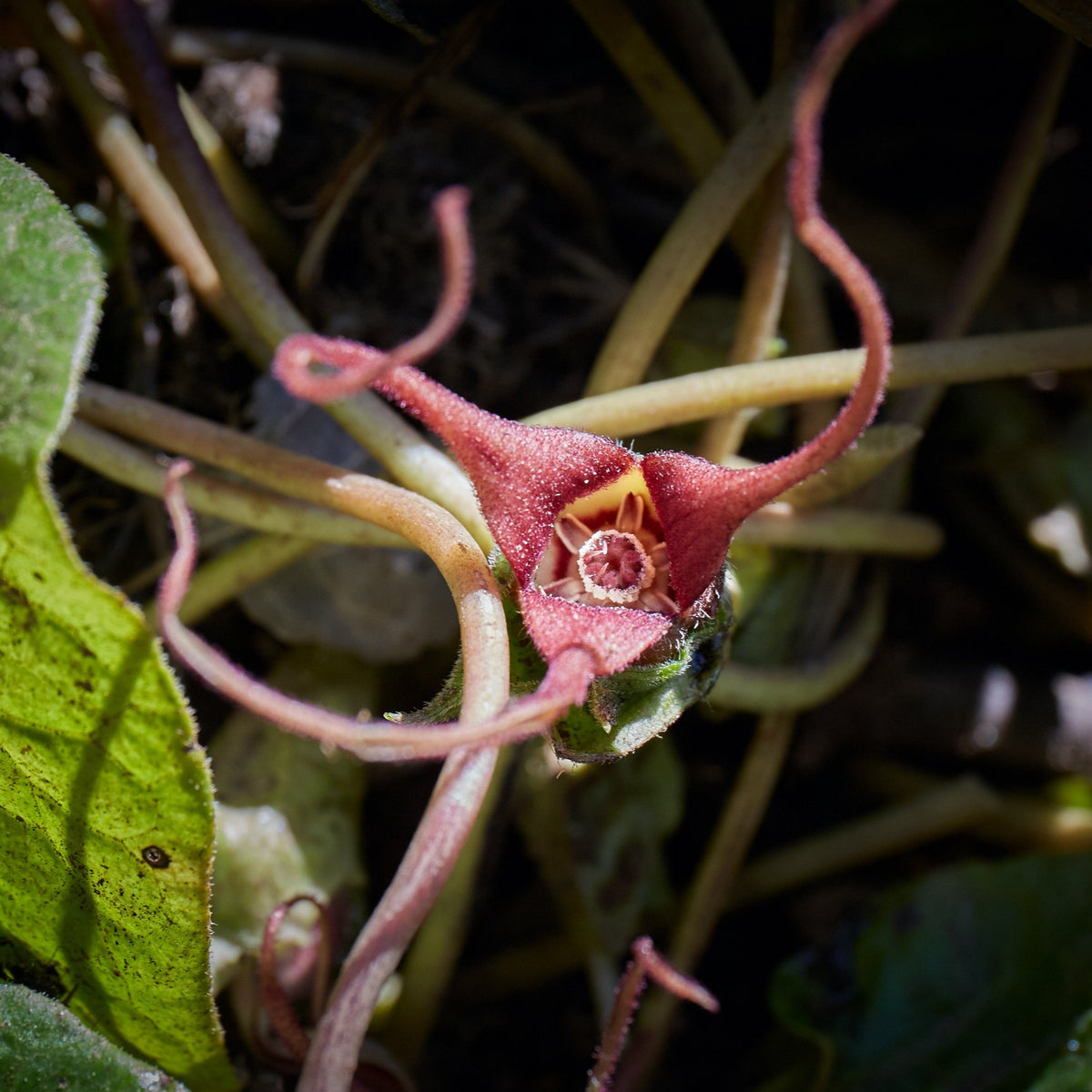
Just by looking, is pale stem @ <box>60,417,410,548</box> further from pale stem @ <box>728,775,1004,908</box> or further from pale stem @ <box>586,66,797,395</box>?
pale stem @ <box>728,775,1004,908</box>

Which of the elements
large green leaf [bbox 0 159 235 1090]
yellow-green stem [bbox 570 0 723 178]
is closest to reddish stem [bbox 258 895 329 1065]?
large green leaf [bbox 0 159 235 1090]

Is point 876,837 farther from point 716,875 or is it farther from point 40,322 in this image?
point 40,322

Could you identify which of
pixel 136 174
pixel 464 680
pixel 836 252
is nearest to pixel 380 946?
pixel 464 680

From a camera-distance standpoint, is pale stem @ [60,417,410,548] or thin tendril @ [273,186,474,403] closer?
thin tendril @ [273,186,474,403]

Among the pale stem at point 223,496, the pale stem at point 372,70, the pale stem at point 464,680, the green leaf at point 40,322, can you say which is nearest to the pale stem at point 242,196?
the pale stem at point 372,70

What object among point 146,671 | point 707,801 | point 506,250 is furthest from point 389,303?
point 707,801

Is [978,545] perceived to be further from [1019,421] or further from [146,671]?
[146,671]
